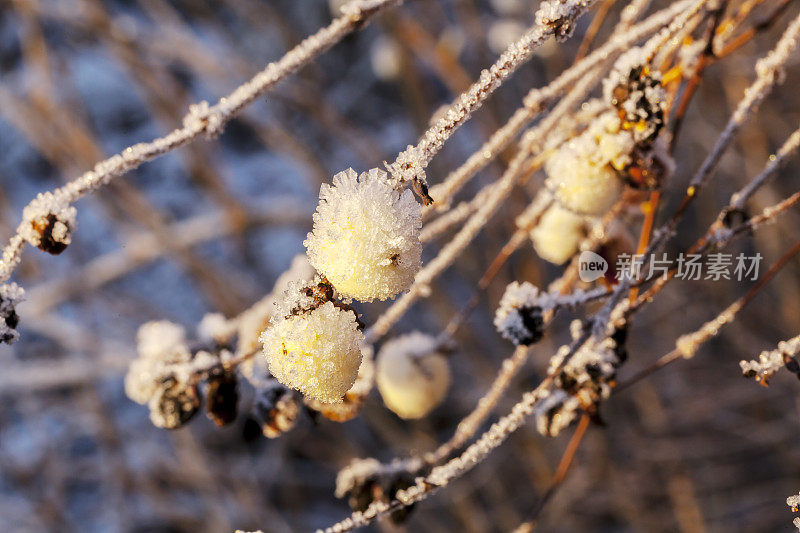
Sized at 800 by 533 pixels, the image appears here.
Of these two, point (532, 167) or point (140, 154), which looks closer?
point (140, 154)

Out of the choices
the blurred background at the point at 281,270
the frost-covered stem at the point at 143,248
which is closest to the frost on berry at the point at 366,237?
the blurred background at the point at 281,270

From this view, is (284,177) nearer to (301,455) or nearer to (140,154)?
(301,455)

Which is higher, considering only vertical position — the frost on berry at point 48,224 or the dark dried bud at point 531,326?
the frost on berry at point 48,224

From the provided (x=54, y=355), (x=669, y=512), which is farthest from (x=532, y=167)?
(x=54, y=355)

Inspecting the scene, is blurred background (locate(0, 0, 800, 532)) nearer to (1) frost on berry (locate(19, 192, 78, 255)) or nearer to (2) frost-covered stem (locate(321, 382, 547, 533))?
(2) frost-covered stem (locate(321, 382, 547, 533))

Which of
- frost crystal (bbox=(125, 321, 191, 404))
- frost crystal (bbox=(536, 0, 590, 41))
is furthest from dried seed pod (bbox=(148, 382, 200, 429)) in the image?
frost crystal (bbox=(536, 0, 590, 41))

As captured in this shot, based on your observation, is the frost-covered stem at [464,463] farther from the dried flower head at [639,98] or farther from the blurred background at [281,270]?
the blurred background at [281,270]
